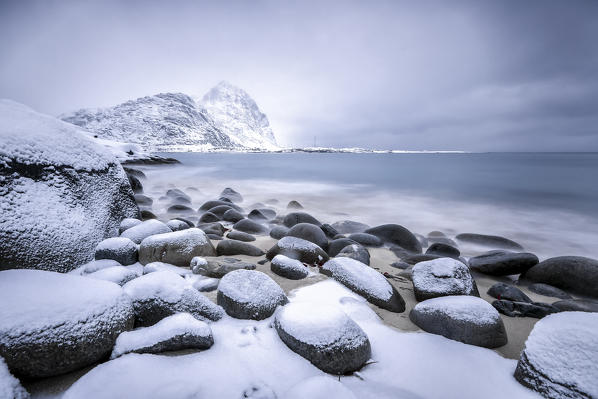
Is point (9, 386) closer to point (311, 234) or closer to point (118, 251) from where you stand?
point (118, 251)

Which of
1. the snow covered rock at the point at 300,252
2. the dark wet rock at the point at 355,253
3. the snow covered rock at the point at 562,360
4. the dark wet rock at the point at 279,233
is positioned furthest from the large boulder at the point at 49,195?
the snow covered rock at the point at 562,360

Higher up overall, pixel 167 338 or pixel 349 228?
pixel 167 338

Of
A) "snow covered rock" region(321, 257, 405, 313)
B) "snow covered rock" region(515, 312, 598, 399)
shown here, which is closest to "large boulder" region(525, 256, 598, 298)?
"snow covered rock" region(515, 312, 598, 399)

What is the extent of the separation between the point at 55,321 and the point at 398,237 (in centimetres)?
512

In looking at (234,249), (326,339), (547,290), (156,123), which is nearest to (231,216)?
(234,249)

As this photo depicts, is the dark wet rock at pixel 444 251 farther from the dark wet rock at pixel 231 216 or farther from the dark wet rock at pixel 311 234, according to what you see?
the dark wet rock at pixel 231 216

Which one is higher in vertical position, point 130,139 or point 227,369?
point 130,139

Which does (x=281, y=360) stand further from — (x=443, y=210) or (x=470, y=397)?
(x=443, y=210)

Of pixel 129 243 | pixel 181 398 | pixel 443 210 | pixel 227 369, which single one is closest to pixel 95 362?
pixel 181 398

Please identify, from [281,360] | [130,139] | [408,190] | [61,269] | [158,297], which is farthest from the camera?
[130,139]

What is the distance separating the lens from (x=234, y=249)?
3875mm

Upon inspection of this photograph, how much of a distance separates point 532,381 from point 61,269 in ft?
12.3

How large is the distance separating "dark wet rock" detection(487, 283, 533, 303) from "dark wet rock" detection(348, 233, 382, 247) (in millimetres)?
2185

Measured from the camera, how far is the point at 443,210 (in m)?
9.80
